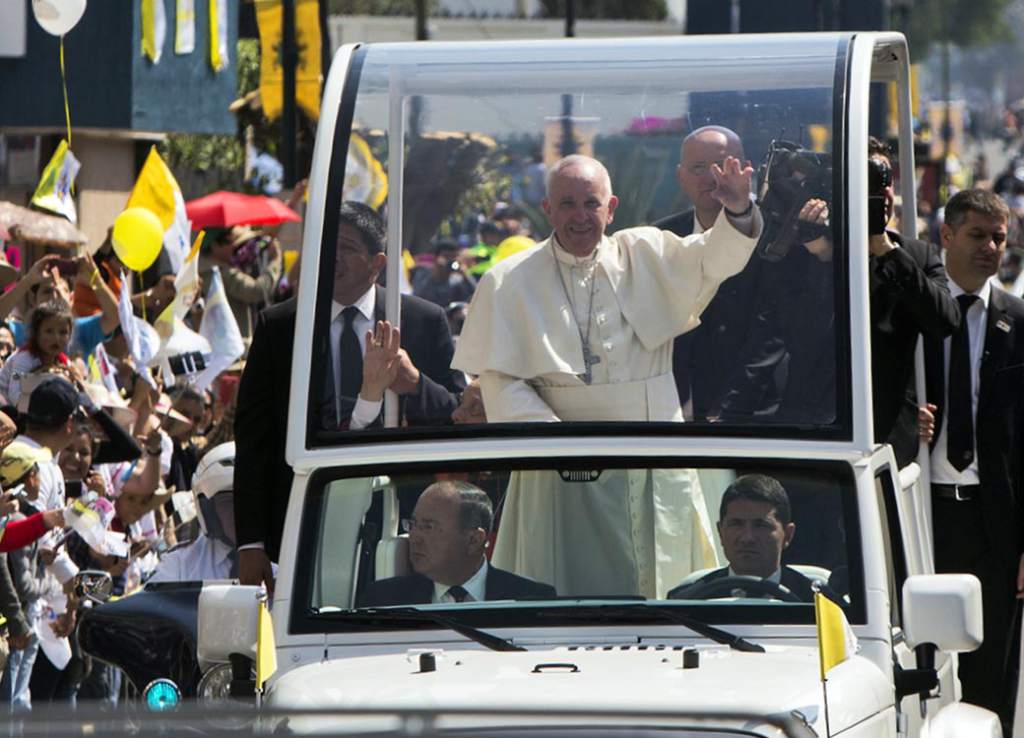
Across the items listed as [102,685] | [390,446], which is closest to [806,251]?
[390,446]

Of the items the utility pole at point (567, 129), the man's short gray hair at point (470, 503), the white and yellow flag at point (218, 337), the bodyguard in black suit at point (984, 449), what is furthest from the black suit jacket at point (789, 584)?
the white and yellow flag at point (218, 337)

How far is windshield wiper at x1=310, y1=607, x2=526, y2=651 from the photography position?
525 centimetres

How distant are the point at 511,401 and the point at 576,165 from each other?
0.71 meters

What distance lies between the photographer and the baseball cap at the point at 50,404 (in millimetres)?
8242

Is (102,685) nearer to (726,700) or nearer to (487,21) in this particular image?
(726,700)

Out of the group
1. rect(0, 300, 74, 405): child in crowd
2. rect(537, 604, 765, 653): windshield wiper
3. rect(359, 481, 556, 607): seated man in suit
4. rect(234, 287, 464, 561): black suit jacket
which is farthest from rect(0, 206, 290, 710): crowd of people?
rect(537, 604, 765, 653): windshield wiper

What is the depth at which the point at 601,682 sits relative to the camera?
15.7 ft

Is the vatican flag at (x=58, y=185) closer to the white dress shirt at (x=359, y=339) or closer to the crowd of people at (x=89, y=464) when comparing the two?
the crowd of people at (x=89, y=464)

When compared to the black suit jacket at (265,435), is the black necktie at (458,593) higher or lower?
lower

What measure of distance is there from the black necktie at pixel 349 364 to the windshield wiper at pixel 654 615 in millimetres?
879

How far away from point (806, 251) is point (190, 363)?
5.75 meters

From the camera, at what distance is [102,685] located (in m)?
8.69

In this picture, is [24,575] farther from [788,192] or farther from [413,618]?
[788,192]

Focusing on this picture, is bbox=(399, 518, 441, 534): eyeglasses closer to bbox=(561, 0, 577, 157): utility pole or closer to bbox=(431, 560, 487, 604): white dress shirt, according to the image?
bbox=(431, 560, 487, 604): white dress shirt
